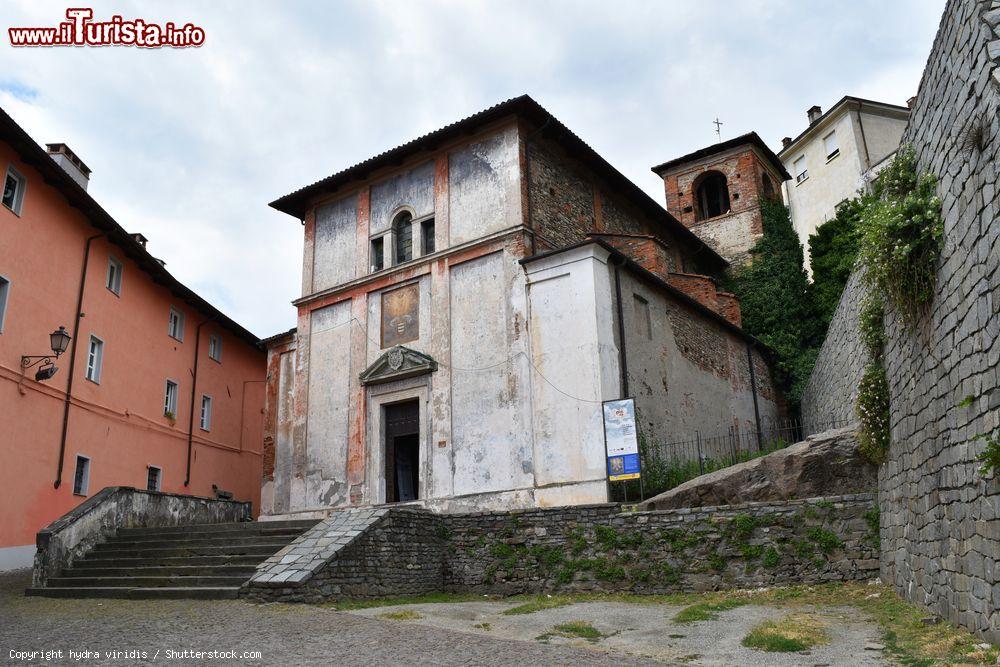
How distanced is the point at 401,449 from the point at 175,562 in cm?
574

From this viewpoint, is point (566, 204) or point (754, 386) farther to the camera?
point (754, 386)

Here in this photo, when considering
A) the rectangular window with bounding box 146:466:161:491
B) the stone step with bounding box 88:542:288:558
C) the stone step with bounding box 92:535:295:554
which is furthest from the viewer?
the rectangular window with bounding box 146:466:161:491

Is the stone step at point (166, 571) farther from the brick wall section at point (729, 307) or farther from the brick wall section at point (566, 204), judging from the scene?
the brick wall section at point (729, 307)

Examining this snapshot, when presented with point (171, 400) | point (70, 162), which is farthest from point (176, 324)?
point (70, 162)

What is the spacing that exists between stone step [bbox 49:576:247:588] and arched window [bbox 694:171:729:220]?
920 inches

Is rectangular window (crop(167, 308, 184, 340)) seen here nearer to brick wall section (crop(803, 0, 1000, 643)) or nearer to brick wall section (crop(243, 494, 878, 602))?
brick wall section (crop(243, 494, 878, 602))

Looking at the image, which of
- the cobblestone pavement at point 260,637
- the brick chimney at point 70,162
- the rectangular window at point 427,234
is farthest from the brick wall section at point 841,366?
the brick chimney at point 70,162

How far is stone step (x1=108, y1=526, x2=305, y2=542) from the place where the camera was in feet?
42.0

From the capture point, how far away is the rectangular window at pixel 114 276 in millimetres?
19656

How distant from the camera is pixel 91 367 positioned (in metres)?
18.5

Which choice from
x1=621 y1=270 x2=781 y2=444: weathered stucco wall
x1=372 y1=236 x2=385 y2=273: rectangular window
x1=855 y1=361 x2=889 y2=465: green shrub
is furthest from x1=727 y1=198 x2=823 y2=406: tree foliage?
x1=855 y1=361 x2=889 y2=465: green shrub

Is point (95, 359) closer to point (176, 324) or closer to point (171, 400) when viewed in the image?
point (171, 400)

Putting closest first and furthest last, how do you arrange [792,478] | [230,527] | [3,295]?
[792,478] < [230,527] < [3,295]

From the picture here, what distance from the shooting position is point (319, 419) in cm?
1762
